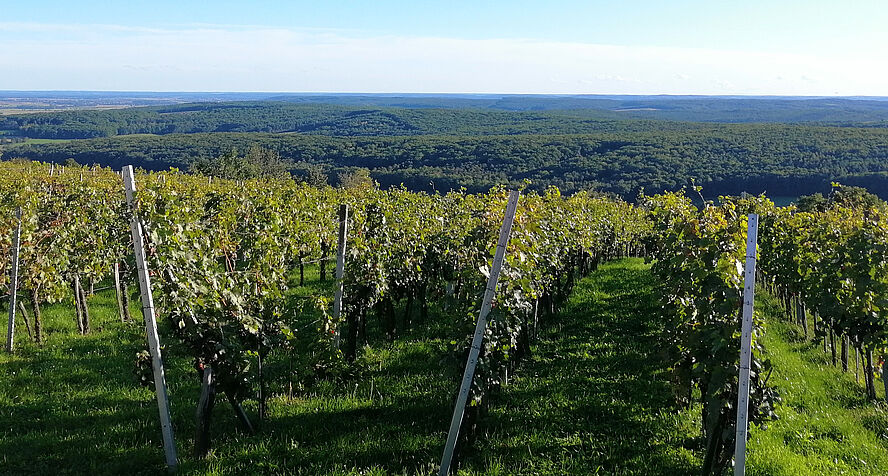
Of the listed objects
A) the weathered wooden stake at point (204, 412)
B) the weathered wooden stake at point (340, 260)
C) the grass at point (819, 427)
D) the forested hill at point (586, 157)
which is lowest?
the forested hill at point (586, 157)

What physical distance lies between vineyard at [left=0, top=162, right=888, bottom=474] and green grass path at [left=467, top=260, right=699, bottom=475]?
83mm

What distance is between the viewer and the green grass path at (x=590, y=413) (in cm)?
577

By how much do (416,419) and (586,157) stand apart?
3844 inches

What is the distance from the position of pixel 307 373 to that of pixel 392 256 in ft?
8.49

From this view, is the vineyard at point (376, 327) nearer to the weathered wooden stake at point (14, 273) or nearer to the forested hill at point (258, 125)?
the weathered wooden stake at point (14, 273)

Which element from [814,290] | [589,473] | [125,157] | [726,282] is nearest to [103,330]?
[589,473]

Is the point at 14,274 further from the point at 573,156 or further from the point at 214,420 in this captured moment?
the point at 573,156

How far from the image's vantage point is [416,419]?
22.1 feet

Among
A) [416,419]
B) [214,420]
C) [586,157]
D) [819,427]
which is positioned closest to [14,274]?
[214,420]

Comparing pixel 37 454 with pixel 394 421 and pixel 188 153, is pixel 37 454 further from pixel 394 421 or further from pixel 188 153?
pixel 188 153

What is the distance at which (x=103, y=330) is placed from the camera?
35.5 ft

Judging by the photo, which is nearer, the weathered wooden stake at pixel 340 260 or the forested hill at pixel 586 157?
the weathered wooden stake at pixel 340 260

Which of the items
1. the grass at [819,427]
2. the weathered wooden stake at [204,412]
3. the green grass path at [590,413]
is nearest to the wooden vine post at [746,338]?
the green grass path at [590,413]

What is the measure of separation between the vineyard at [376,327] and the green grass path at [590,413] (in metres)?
0.08
